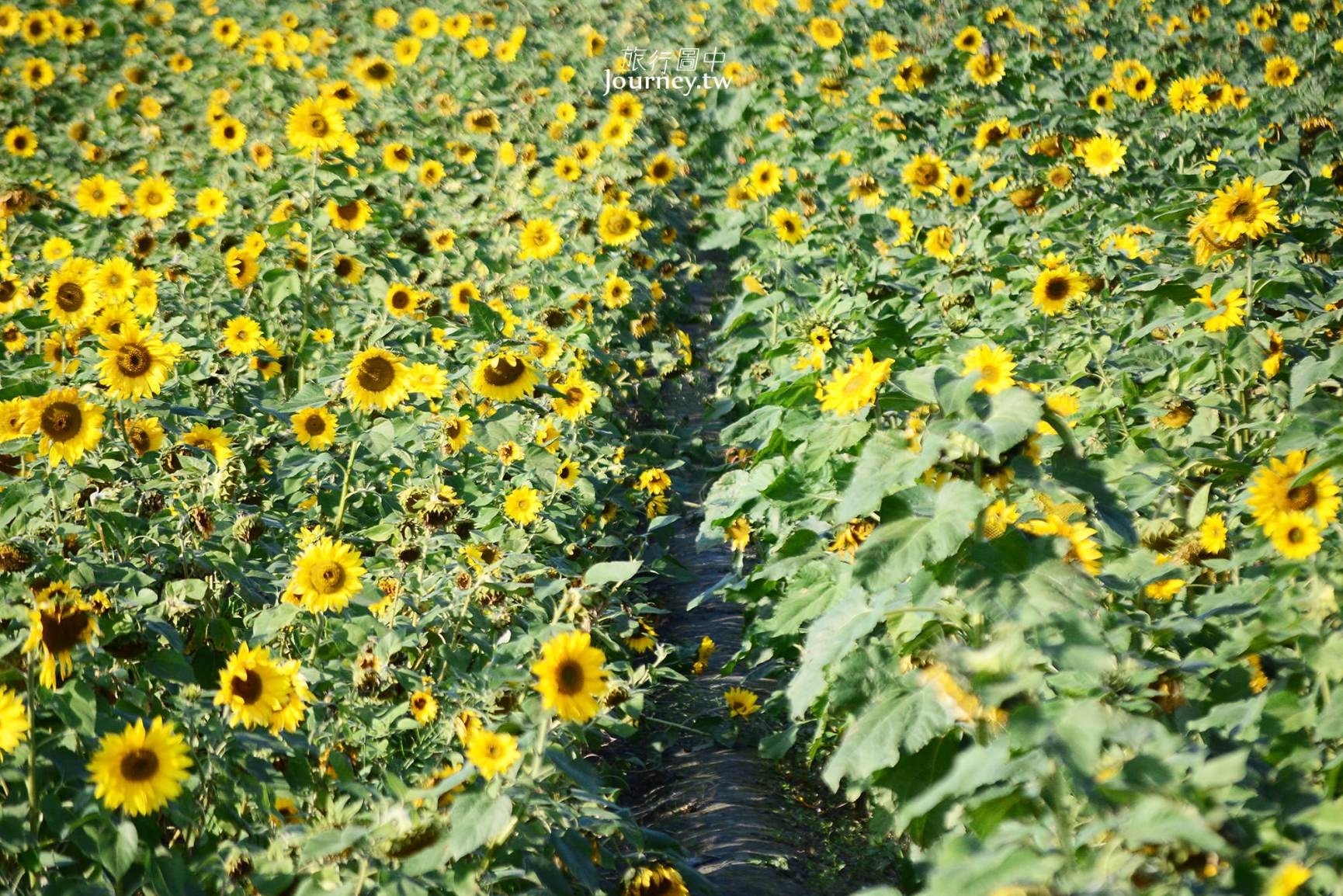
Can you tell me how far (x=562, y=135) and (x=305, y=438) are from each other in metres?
4.42

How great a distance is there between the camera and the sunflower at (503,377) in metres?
3.03

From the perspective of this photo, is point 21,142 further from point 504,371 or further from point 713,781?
point 713,781

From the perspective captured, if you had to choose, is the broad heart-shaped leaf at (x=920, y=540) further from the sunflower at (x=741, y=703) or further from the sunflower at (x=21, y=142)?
the sunflower at (x=21, y=142)

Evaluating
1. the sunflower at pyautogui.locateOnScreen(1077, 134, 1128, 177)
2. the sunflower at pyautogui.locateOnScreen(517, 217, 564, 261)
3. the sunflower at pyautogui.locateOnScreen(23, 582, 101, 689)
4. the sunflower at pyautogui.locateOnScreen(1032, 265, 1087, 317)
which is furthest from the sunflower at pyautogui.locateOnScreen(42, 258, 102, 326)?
the sunflower at pyautogui.locateOnScreen(1077, 134, 1128, 177)

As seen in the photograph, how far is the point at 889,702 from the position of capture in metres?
1.70

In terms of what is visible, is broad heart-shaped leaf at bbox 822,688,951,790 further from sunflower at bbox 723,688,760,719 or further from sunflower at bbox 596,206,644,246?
sunflower at bbox 596,206,644,246

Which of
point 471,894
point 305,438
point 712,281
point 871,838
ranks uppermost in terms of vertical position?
point 471,894

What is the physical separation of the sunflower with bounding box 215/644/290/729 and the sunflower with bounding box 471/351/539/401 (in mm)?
1184

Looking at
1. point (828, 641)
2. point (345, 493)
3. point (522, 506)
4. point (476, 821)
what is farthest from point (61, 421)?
point (828, 641)

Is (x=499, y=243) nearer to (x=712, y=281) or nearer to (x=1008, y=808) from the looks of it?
(x=712, y=281)

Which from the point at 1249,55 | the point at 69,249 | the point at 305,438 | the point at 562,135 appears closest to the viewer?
the point at 305,438

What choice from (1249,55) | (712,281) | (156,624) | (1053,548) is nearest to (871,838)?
(1053,548)

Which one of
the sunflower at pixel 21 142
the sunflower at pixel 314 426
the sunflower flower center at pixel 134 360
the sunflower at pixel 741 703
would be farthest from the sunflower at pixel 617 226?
the sunflower at pixel 21 142

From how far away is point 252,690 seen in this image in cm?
196
